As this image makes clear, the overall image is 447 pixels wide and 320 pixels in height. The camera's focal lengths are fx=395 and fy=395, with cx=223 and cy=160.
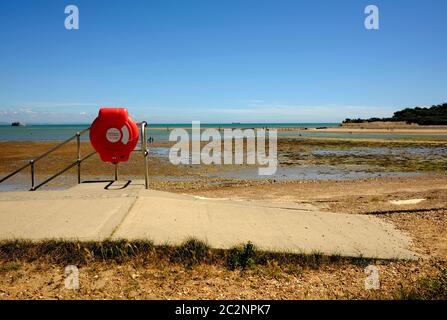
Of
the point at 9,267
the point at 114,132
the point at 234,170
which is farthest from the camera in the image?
the point at 234,170

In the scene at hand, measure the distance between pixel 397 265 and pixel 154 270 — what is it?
3.52 m

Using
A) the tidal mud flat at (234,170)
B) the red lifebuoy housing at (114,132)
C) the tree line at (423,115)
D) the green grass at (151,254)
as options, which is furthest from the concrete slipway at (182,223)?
the tree line at (423,115)

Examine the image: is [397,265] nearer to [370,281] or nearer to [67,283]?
[370,281]

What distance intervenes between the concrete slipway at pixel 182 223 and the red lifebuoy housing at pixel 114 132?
4.11 feet

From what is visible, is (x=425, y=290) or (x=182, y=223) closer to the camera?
(x=425, y=290)

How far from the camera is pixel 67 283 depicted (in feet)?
16.1

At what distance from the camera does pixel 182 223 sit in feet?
21.3

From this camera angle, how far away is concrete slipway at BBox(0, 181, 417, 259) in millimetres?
5887

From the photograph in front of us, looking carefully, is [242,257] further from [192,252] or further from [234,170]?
[234,170]

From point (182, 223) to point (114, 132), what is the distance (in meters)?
3.45

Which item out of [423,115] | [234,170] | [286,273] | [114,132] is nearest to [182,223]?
[286,273]

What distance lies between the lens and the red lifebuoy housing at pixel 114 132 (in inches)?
348
